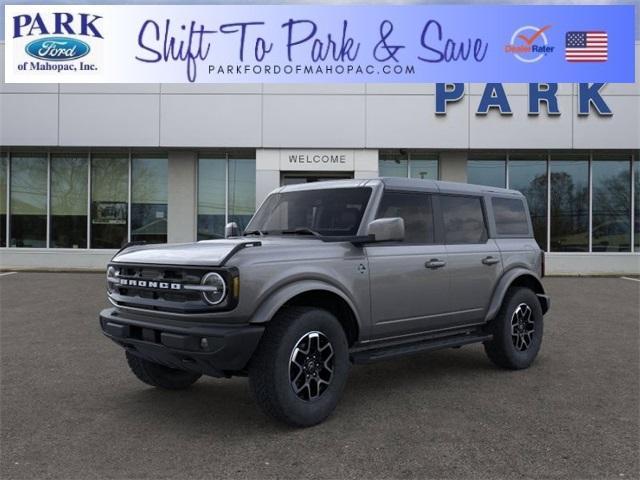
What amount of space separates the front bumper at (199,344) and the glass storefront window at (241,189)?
12.9m

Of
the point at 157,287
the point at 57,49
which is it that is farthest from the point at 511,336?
the point at 57,49

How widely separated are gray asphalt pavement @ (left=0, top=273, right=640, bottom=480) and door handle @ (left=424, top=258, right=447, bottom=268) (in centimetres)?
114

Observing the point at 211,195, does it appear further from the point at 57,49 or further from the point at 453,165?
the point at 453,165

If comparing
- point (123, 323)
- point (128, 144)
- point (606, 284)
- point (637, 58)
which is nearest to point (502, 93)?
point (637, 58)

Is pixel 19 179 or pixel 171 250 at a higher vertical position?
pixel 19 179

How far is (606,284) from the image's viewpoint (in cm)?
1428

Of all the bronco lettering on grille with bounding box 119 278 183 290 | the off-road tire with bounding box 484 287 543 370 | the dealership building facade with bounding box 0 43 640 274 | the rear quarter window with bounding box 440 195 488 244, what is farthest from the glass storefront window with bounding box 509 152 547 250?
the bronco lettering on grille with bounding box 119 278 183 290

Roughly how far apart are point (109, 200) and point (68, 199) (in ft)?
4.30

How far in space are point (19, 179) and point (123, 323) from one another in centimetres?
1559

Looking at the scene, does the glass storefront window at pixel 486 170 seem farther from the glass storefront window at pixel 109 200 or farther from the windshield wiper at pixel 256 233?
the windshield wiper at pixel 256 233

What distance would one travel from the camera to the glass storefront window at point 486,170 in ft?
55.5

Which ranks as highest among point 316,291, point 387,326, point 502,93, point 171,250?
→ point 502,93

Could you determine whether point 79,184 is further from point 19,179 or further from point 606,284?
point 606,284

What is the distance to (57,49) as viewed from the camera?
54.4 ft
